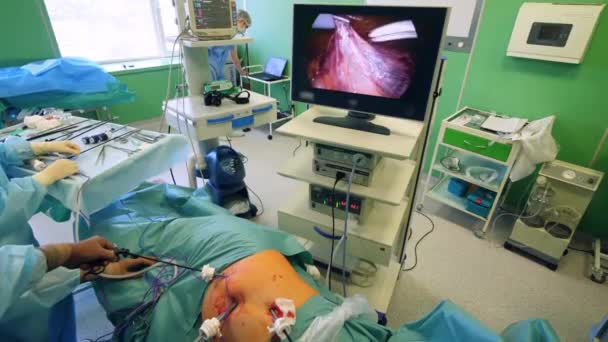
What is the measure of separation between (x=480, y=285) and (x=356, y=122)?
4.13 feet

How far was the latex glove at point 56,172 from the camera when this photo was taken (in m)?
1.07

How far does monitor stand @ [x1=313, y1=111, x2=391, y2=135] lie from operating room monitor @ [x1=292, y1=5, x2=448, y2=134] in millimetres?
37

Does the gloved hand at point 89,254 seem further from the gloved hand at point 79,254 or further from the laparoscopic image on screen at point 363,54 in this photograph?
the laparoscopic image on screen at point 363,54

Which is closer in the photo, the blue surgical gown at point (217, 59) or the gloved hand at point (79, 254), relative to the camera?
the gloved hand at point (79, 254)

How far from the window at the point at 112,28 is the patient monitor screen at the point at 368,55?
226 cm

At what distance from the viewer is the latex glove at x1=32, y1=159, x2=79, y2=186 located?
107 centimetres

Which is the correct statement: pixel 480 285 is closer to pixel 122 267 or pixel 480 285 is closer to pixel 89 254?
pixel 122 267

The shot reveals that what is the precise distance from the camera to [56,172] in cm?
110

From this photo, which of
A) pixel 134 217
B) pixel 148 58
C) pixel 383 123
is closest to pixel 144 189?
pixel 134 217

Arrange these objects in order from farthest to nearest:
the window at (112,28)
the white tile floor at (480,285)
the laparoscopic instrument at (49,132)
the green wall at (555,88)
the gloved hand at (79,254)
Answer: the window at (112,28), the green wall at (555,88), the white tile floor at (480,285), the laparoscopic instrument at (49,132), the gloved hand at (79,254)

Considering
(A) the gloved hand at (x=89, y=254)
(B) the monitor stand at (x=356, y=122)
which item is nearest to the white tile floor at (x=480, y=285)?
(A) the gloved hand at (x=89, y=254)

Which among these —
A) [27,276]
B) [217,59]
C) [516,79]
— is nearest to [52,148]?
[27,276]

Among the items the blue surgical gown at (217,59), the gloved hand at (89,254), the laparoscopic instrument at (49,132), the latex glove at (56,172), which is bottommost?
the gloved hand at (89,254)

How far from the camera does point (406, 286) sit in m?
1.76
